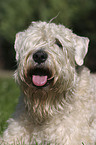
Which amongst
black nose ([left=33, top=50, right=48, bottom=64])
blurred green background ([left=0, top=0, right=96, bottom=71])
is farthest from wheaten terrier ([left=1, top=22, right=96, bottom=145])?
blurred green background ([left=0, top=0, right=96, bottom=71])

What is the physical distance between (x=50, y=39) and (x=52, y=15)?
61.1 feet

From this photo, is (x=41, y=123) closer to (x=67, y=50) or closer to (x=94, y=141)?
(x=94, y=141)

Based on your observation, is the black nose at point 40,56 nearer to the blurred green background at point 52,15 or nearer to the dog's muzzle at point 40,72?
the dog's muzzle at point 40,72

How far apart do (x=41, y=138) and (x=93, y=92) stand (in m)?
1.16

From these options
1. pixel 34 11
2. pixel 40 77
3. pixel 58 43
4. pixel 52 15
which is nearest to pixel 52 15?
pixel 52 15

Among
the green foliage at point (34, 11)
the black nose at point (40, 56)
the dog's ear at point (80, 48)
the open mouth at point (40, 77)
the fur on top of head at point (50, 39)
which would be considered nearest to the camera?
the black nose at point (40, 56)

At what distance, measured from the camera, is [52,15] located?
22.2 meters

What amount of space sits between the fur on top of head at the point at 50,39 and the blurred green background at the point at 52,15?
17692mm

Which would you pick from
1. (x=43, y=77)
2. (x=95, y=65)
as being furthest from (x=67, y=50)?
(x=95, y=65)

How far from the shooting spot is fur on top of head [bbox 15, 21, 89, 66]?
4.10 m

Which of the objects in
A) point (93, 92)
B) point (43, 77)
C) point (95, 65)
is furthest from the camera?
point (95, 65)

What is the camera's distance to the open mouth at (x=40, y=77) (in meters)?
3.79

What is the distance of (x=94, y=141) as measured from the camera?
4027 mm

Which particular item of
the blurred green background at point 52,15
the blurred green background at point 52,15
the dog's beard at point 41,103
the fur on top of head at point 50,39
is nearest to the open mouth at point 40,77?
the dog's beard at point 41,103
